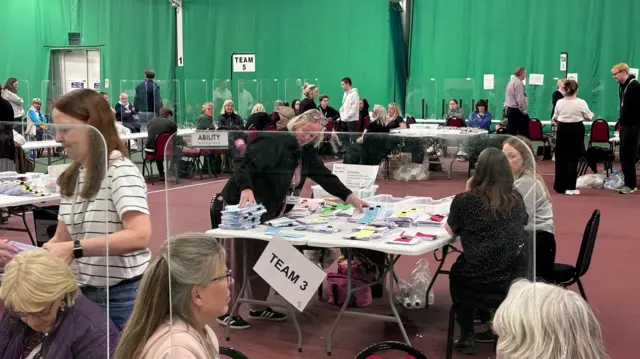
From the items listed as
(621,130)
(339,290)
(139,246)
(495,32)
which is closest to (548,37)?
(495,32)

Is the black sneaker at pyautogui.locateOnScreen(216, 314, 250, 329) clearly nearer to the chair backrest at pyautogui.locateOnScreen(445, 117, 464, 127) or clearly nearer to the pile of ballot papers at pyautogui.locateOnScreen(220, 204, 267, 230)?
the pile of ballot papers at pyautogui.locateOnScreen(220, 204, 267, 230)

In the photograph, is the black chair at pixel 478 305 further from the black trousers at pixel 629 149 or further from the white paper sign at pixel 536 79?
the white paper sign at pixel 536 79

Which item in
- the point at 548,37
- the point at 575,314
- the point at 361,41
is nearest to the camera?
the point at 575,314

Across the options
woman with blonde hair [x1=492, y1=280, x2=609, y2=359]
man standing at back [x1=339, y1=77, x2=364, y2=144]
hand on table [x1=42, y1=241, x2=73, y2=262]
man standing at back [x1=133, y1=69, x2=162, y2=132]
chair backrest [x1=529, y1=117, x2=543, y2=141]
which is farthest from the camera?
man standing at back [x1=133, y1=69, x2=162, y2=132]

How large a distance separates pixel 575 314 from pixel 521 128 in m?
11.9

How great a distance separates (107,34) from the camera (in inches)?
727

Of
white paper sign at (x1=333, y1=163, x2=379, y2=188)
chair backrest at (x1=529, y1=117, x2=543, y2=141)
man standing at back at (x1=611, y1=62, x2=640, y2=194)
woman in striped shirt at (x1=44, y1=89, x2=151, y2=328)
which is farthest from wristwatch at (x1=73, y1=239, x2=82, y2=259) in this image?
chair backrest at (x1=529, y1=117, x2=543, y2=141)

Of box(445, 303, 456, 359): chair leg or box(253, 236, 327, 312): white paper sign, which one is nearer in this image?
box(253, 236, 327, 312): white paper sign

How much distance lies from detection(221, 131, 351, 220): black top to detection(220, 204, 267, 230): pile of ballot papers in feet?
0.13

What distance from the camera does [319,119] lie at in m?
3.97

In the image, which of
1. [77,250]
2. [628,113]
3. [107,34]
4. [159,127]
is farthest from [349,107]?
[77,250]

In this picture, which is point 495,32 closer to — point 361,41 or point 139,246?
point 361,41

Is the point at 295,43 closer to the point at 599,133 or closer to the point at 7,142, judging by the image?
the point at 599,133

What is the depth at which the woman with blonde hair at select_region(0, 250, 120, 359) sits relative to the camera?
2.16m
